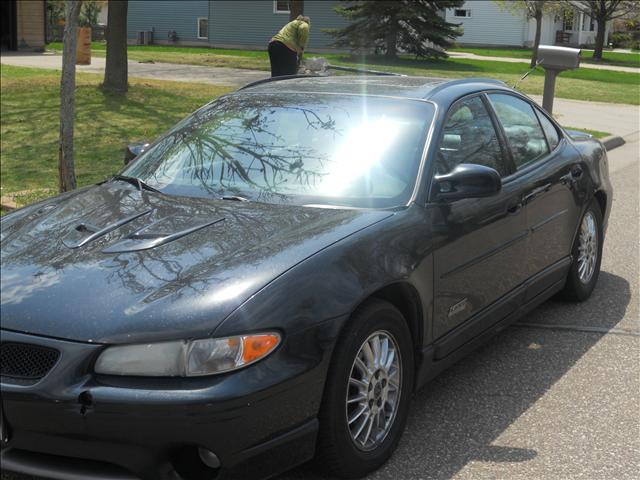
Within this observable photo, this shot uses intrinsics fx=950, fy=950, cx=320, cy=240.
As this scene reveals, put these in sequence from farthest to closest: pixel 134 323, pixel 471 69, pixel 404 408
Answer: pixel 471 69 < pixel 404 408 < pixel 134 323

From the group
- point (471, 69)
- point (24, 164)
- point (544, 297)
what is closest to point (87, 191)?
point (544, 297)

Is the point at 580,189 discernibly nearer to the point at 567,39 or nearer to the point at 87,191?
the point at 87,191

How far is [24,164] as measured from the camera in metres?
11.1

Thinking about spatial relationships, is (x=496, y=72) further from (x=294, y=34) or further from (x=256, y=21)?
(x=294, y=34)

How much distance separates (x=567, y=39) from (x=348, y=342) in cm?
5383

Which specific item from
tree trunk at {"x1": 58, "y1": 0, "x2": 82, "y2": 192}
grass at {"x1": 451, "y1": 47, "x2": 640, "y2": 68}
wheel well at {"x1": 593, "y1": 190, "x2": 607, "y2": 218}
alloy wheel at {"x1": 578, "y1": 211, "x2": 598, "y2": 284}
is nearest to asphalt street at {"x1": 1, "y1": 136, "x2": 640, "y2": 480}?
alloy wheel at {"x1": 578, "y1": 211, "x2": 598, "y2": 284}

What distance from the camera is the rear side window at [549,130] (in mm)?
5997

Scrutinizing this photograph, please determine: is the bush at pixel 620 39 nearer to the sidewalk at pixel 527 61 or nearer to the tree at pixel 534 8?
the tree at pixel 534 8

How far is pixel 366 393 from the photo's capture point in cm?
379

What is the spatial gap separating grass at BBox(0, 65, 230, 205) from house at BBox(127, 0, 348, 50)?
2511 cm

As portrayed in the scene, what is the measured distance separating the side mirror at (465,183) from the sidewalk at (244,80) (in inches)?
512

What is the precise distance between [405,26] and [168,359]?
32967 millimetres

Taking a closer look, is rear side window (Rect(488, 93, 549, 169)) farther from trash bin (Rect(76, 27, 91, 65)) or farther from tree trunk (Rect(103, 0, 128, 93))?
trash bin (Rect(76, 27, 91, 65))

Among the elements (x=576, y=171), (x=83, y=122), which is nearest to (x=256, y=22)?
(x=83, y=122)
